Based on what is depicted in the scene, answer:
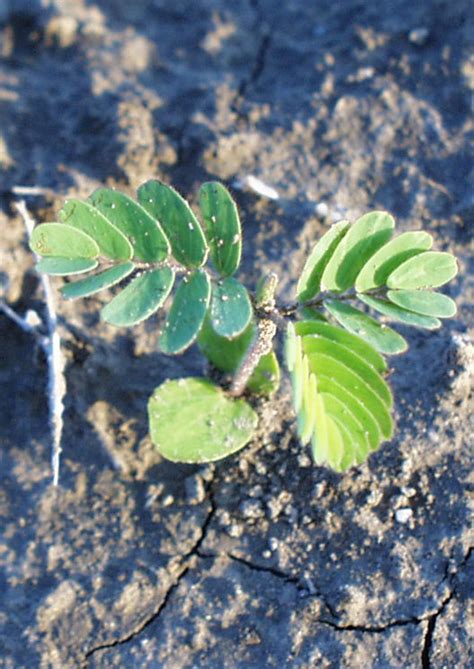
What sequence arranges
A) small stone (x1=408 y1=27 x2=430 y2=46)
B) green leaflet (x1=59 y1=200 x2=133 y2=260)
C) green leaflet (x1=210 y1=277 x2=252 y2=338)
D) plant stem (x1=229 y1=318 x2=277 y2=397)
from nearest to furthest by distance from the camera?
green leaflet (x1=210 y1=277 x2=252 y2=338)
green leaflet (x1=59 y1=200 x2=133 y2=260)
plant stem (x1=229 y1=318 x2=277 y2=397)
small stone (x1=408 y1=27 x2=430 y2=46)

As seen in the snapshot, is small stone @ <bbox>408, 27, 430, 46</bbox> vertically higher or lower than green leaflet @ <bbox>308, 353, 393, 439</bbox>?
higher

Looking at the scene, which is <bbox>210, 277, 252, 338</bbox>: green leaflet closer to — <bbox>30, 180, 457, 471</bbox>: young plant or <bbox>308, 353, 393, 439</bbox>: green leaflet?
<bbox>30, 180, 457, 471</bbox>: young plant

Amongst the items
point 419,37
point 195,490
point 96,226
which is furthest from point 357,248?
point 419,37

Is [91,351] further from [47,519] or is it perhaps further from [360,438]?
[360,438]

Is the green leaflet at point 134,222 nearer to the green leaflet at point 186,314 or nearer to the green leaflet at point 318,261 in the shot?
the green leaflet at point 186,314

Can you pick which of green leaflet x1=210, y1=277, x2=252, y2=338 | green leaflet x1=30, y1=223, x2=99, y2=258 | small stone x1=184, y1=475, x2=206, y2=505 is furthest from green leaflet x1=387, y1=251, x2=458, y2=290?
small stone x1=184, y1=475, x2=206, y2=505

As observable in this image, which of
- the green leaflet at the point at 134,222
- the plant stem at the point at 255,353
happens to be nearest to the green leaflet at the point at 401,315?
the plant stem at the point at 255,353
